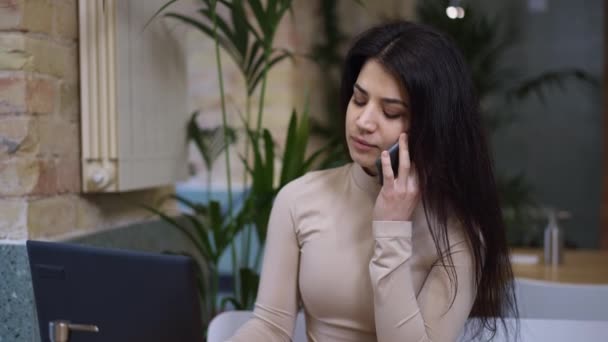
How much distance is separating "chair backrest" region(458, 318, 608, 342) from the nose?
0.51 metres

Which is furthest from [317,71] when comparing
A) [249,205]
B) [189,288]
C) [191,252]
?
[189,288]

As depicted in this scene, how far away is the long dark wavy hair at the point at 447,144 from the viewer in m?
1.46

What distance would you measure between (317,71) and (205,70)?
868mm

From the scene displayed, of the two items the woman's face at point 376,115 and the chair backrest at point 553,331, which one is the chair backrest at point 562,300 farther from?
the woman's face at point 376,115

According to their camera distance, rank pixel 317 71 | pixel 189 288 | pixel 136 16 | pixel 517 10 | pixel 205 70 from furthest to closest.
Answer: pixel 517 10
pixel 317 71
pixel 205 70
pixel 136 16
pixel 189 288

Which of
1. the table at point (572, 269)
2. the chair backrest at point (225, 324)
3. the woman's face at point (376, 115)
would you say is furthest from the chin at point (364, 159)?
the table at point (572, 269)

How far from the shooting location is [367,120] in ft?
4.79

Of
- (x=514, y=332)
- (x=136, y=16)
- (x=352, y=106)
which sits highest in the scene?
(x=136, y=16)

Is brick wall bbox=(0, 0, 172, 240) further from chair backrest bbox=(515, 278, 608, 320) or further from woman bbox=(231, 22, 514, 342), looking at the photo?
chair backrest bbox=(515, 278, 608, 320)

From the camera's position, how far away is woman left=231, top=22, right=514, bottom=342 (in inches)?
57.0

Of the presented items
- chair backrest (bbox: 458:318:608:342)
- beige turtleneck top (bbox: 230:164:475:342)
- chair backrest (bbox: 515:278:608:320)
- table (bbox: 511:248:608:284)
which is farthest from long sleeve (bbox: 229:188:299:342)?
table (bbox: 511:248:608:284)

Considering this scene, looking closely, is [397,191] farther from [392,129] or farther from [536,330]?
[536,330]

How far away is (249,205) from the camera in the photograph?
236 centimetres

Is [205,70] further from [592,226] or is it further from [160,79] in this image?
[592,226]
